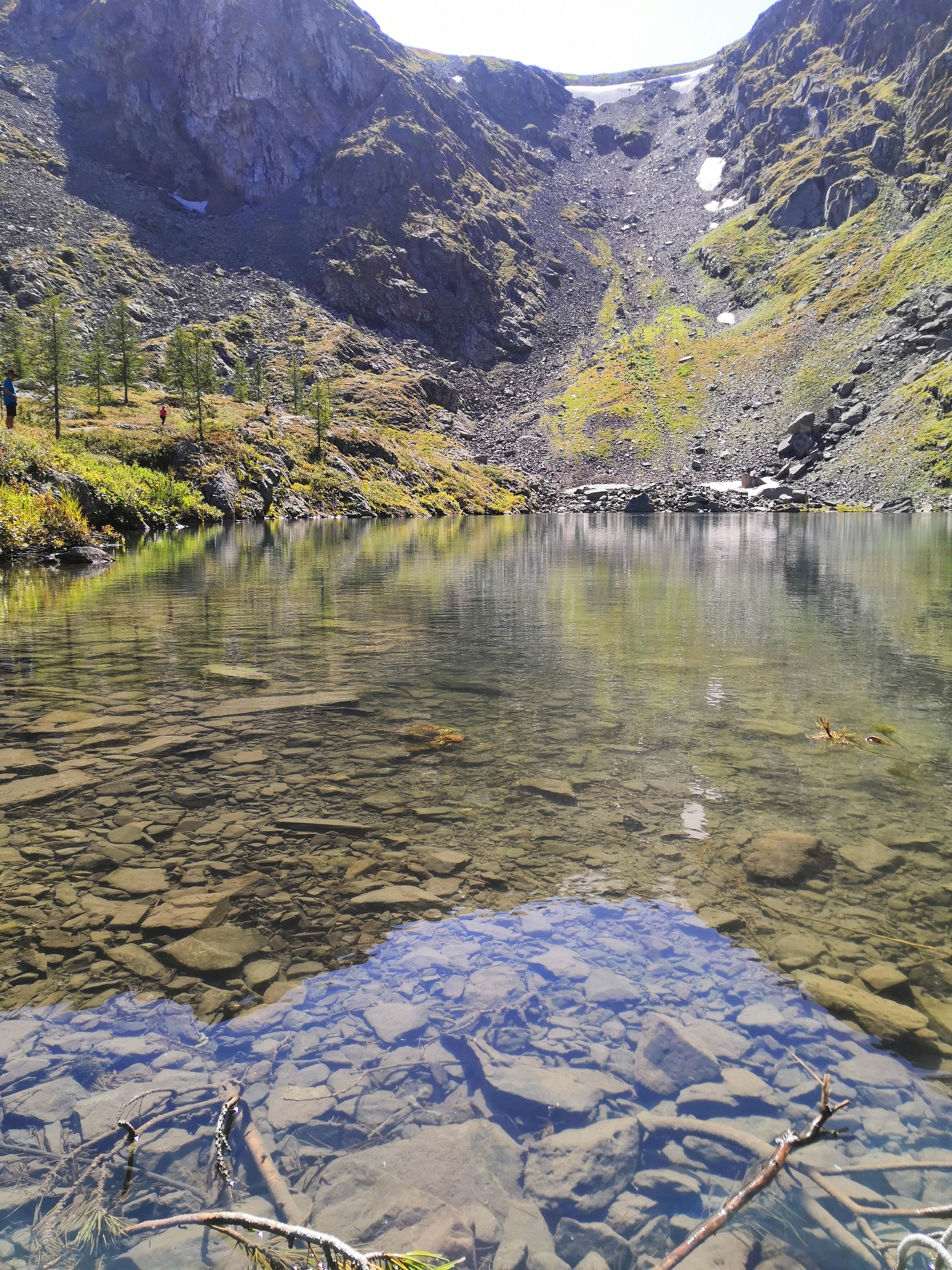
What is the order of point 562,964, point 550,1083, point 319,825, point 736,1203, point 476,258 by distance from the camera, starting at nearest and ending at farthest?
1. point 736,1203
2. point 550,1083
3. point 562,964
4. point 319,825
5. point 476,258

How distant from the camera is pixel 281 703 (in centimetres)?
1051

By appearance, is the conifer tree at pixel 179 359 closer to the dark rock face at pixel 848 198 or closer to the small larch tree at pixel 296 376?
the small larch tree at pixel 296 376

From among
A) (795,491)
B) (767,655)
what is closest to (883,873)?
(767,655)

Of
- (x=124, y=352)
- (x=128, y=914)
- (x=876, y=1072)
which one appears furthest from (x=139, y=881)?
(x=124, y=352)

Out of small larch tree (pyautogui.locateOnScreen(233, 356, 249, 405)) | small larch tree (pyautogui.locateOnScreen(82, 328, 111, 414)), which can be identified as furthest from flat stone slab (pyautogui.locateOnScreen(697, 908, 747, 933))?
A: small larch tree (pyautogui.locateOnScreen(233, 356, 249, 405))

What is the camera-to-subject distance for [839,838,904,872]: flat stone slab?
598 cm

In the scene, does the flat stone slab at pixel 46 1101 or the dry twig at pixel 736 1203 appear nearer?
the dry twig at pixel 736 1203

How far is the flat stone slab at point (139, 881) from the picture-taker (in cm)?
548

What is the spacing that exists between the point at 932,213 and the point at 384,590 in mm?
151789

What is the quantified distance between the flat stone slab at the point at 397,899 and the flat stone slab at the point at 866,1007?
2.66 meters

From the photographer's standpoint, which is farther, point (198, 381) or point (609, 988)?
point (198, 381)

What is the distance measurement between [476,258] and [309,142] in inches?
1949

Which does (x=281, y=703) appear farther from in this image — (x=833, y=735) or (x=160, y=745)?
(x=833, y=735)

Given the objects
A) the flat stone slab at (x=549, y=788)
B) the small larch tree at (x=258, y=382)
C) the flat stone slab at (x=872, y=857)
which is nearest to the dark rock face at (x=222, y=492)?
the small larch tree at (x=258, y=382)
